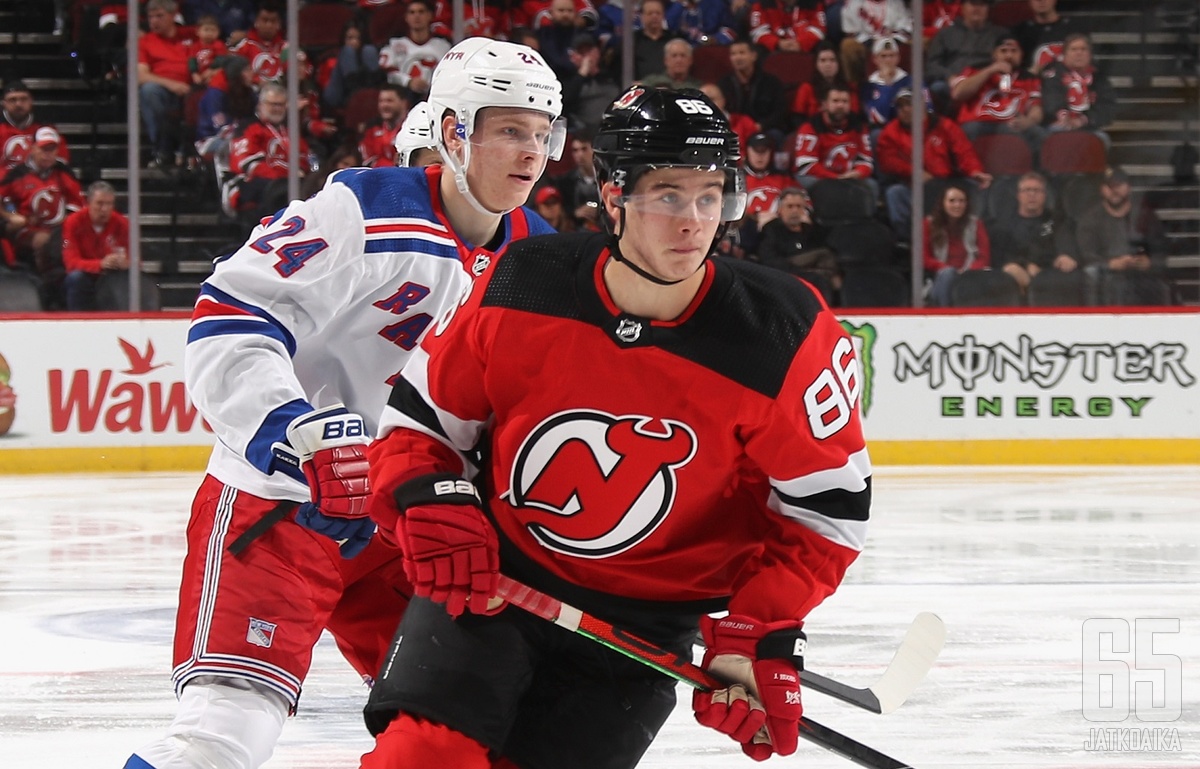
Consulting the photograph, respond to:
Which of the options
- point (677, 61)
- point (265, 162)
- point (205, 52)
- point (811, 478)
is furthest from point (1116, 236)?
point (811, 478)

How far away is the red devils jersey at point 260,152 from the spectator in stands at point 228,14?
600 millimetres

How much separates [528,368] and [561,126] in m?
0.77

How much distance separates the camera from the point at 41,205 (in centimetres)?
746

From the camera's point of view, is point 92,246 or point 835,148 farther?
point 835,148

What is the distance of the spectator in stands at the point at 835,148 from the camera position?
763cm

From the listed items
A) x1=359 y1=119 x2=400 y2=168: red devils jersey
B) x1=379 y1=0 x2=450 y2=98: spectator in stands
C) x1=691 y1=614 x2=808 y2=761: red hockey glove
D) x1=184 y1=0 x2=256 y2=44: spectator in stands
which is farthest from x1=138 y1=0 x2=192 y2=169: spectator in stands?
x1=691 y1=614 x2=808 y2=761: red hockey glove

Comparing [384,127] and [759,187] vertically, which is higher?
[384,127]

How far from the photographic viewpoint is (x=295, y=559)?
2268 mm

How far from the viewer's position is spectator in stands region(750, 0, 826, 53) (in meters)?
8.02

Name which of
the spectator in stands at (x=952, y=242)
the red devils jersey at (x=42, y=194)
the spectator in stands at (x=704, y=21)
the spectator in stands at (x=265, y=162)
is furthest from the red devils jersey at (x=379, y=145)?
the spectator in stands at (x=952, y=242)

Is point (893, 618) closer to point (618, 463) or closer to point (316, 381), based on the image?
point (316, 381)

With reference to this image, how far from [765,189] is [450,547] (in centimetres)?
588

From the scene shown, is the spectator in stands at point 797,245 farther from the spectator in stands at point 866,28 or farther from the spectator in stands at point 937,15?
the spectator in stands at point 937,15

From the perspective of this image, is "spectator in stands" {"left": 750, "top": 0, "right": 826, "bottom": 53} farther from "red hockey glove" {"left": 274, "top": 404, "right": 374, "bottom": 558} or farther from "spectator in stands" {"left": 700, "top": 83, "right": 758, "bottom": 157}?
"red hockey glove" {"left": 274, "top": 404, "right": 374, "bottom": 558}
